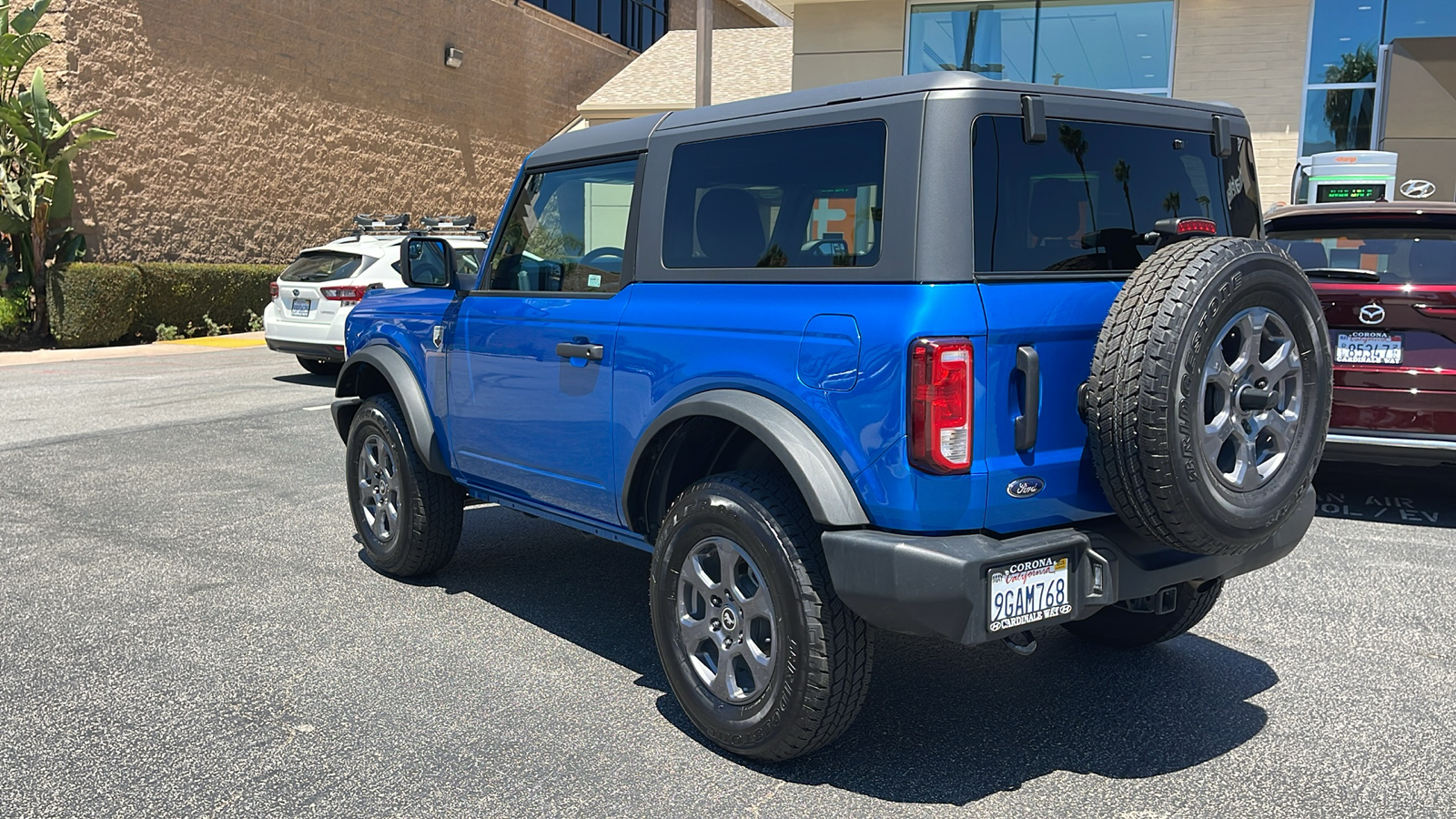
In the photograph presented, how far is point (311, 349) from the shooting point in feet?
41.9

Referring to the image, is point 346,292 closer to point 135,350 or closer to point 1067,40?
point 135,350

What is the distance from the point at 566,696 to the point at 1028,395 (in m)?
1.96

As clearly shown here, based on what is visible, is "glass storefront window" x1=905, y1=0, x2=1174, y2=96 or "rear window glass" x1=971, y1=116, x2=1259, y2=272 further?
"glass storefront window" x1=905, y1=0, x2=1174, y2=96

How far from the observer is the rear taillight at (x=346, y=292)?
1256cm

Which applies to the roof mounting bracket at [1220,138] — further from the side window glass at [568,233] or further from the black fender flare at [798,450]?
the side window glass at [568,233]

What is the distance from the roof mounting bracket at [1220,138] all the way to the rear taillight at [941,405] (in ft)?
4.97

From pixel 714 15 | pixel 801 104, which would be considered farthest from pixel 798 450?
pixel 714 15

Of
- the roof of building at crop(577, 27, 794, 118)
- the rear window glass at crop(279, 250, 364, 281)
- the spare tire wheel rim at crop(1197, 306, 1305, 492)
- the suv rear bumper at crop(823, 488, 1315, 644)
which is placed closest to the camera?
the suv rear bumper at crop(823, 488, 1315, 644)

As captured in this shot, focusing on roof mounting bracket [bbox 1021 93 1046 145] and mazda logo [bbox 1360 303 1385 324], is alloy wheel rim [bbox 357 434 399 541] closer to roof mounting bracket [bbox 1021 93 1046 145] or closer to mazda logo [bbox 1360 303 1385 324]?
roof mounting bracket [bbox 1021 93 1046 145]

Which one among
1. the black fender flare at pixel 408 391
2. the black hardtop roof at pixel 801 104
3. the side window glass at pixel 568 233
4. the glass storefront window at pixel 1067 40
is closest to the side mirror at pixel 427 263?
the side window glass at pixel 568 233

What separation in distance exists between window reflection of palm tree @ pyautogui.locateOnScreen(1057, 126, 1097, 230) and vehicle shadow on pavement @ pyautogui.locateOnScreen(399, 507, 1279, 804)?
165 cm

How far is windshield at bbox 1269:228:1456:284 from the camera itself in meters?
6.57

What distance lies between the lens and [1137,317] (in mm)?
3287

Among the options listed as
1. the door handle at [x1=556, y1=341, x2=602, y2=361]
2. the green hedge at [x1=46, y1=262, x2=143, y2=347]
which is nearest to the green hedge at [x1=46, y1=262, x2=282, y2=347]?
the green hedge at [x1=46, y1=262, x2=143, y2=347]
